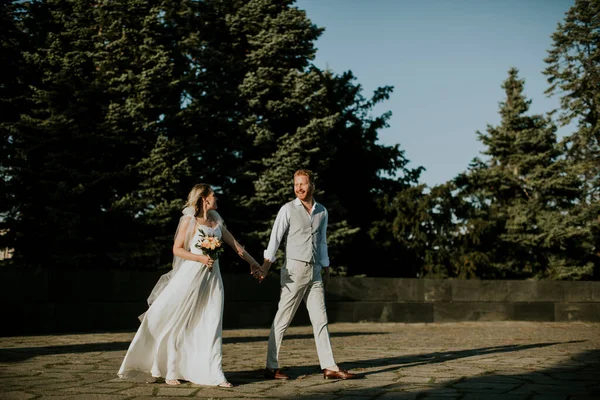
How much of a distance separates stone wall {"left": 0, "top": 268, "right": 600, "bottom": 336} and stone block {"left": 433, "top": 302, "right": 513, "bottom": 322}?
28mm

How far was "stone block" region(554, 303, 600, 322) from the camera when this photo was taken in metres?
20.3

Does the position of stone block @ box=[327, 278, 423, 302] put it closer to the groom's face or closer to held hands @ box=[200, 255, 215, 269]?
the groom's face

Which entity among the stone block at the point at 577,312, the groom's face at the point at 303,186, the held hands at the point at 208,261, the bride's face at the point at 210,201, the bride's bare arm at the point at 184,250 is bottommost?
the stone block at the point at 577,312

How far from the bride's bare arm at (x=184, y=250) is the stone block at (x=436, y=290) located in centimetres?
1323

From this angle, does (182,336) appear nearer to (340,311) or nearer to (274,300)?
(274,300)

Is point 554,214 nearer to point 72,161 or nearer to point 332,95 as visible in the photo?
point 332,95

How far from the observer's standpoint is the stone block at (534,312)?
2000cm

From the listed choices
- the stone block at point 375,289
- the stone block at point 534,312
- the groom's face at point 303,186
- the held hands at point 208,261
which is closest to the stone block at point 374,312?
the stone block at point 375,289

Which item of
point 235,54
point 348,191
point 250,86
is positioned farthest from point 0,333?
point 348,191

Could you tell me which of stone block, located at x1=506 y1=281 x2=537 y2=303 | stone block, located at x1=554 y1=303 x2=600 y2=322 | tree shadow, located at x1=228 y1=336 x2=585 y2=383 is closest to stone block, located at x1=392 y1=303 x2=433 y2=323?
stone block, located at x1=506 y1=281 x2=537 y2=303

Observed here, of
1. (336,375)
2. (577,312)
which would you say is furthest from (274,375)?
(577,312)

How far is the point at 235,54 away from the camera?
2536cm

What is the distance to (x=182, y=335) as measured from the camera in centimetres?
683

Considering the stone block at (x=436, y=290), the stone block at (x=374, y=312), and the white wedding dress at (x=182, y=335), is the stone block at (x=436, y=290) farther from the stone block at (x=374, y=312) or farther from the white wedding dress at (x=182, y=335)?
the white wedding dress at (x=182, y=335)
